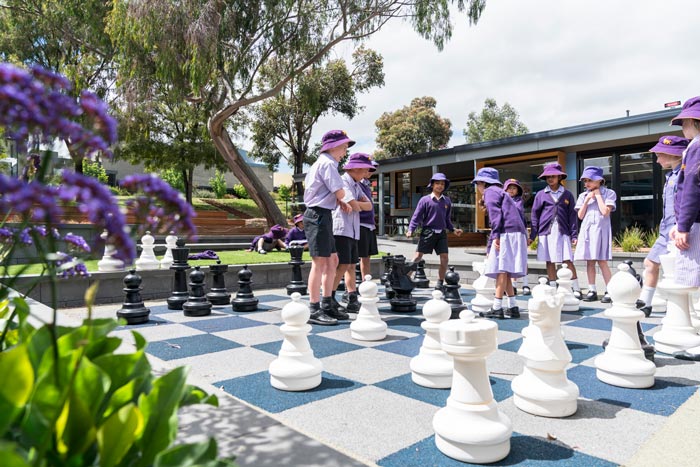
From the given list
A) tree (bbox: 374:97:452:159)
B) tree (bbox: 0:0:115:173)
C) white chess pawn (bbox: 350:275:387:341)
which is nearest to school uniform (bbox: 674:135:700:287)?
white chess pawn (bbox: 350:275:387:341)

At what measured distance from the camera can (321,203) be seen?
3.82 metres

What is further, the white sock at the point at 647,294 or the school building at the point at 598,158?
the school building at the point at 598,158

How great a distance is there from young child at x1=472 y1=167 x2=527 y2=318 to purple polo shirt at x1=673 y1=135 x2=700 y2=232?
1.53 m

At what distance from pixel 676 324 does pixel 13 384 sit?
3512mm

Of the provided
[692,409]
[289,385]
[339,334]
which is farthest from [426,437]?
[339,334]

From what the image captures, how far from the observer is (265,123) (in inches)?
902

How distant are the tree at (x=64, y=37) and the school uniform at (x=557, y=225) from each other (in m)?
8.90

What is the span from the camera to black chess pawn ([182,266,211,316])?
4.27 metres

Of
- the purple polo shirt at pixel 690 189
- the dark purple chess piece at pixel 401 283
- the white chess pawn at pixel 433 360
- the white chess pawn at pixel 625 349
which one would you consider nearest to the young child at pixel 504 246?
the dark purple chess piece at pixel 401 283

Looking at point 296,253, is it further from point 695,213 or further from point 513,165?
point 513,165

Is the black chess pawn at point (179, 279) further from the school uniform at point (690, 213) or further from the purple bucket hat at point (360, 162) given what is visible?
the school uniform at point (690, 213)

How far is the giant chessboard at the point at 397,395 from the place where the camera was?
1.65 m

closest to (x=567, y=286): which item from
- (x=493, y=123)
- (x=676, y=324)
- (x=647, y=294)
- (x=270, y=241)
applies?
(x=647, y=294)

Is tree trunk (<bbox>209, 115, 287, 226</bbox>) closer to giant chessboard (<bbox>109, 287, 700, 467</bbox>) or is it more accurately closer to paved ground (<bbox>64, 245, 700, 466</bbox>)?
giant chessboard (<bbox>109, 287, 700, 467</bbox>)
